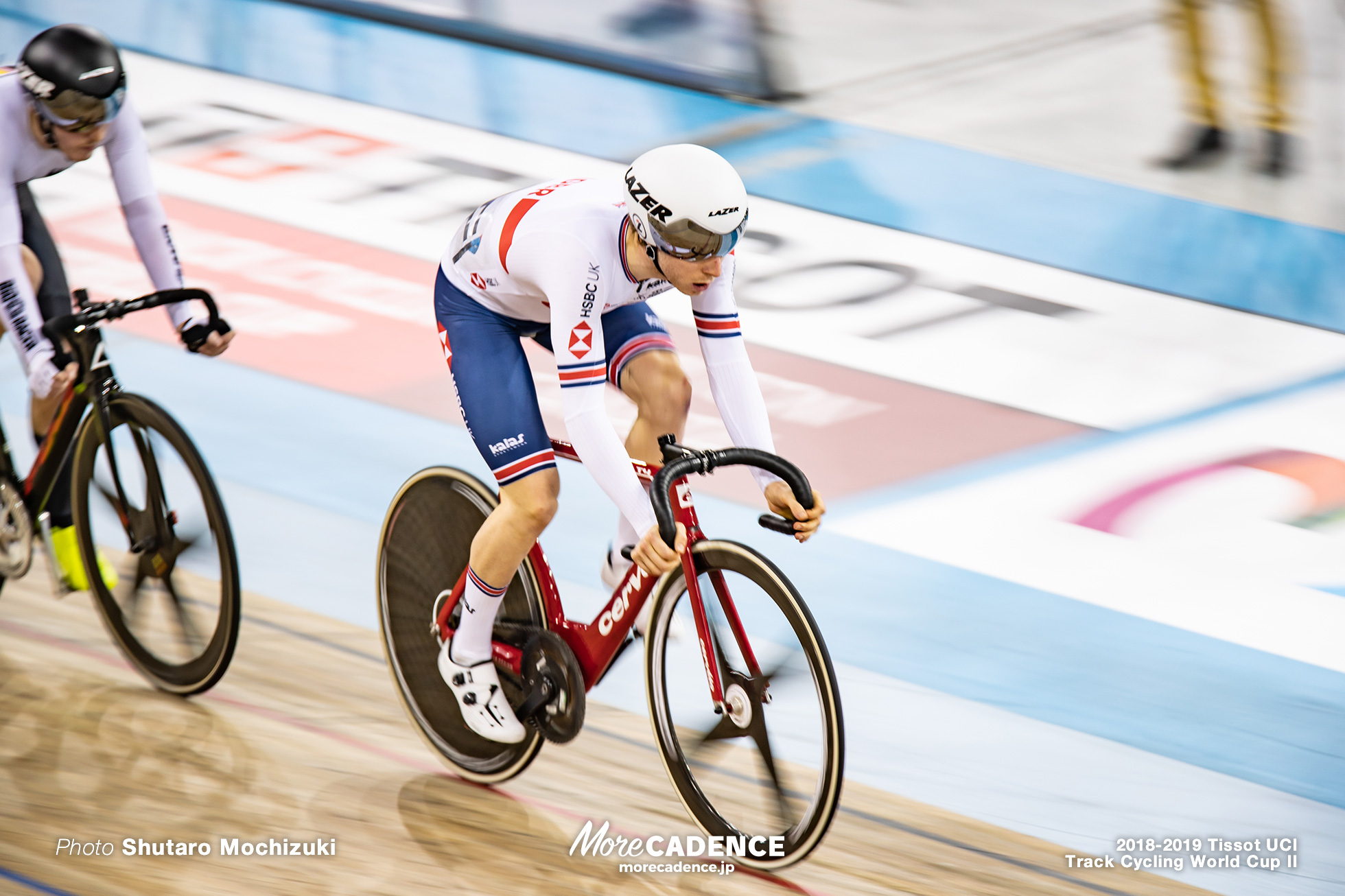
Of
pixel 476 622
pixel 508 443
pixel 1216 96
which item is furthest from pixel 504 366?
pixel 1216 96

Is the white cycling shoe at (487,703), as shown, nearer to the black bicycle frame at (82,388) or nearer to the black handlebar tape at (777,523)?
the black handlebar tape at (777,523)

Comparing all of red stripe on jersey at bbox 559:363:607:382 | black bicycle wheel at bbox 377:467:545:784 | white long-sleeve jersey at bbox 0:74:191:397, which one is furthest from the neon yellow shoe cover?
red stripe on jersey at bbox 559:363:607:382

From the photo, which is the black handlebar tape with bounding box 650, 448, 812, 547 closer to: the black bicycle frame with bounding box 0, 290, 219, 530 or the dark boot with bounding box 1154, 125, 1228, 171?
the black bicycle frame with bounding box 0, 290, 219, 530

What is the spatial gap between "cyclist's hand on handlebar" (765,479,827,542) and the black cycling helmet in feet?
5.71

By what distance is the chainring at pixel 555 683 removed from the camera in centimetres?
313

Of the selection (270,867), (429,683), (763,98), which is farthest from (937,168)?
(270,867)

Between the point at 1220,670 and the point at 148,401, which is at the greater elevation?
the point at 1220,670

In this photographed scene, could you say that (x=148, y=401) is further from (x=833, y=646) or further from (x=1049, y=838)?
(x=1049, y=838)

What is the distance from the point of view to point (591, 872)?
309 cm

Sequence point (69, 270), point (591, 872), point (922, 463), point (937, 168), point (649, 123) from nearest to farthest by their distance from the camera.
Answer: point (591, 872), point (922, 463), point (69, 270), point (937, 168), point (649, 123)

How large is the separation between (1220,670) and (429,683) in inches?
80.5

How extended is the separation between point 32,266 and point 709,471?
6.32 ft

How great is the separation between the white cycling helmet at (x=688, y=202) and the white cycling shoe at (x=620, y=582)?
759mm
